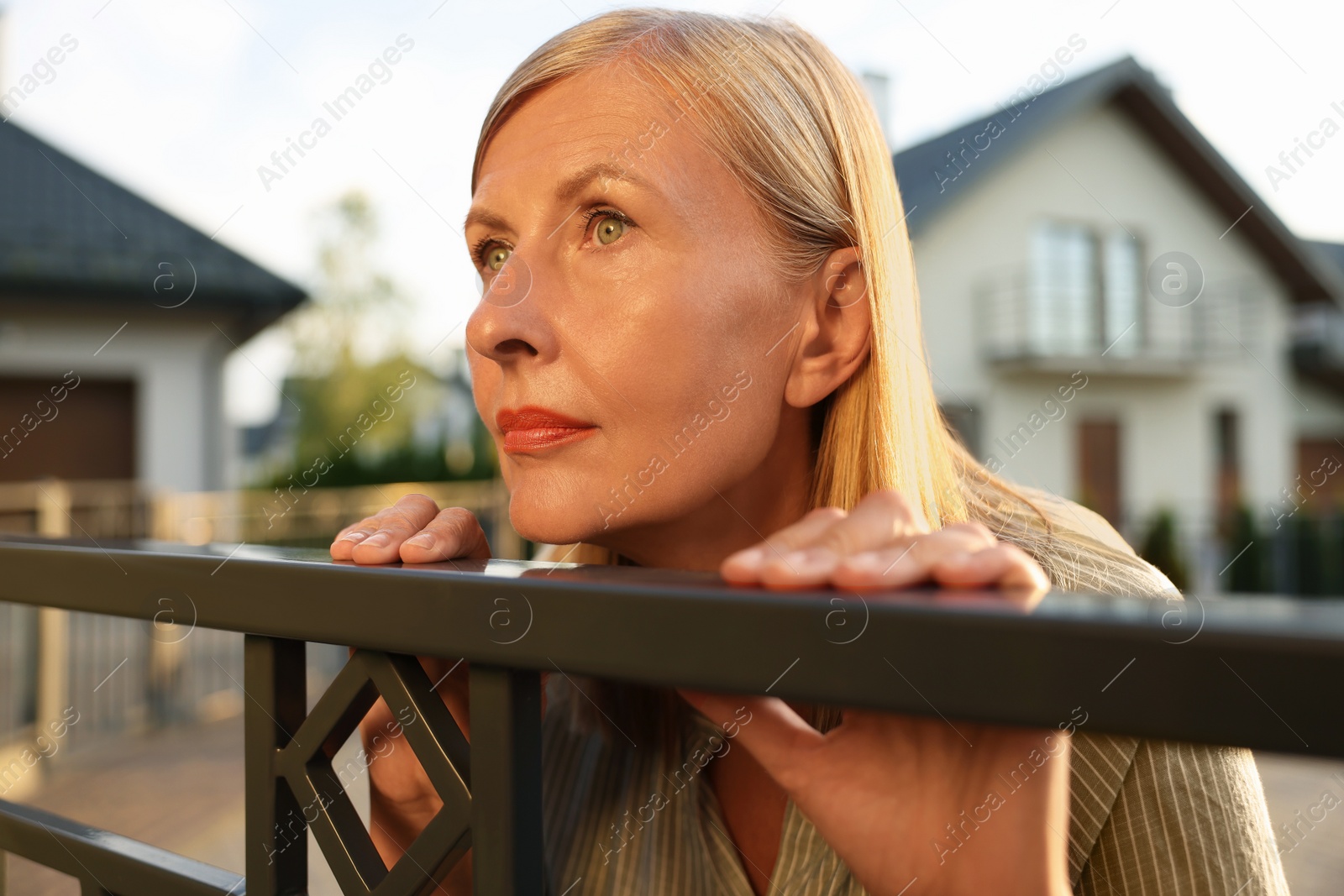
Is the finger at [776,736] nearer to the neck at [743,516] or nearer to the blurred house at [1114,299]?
the neck at [743,516]

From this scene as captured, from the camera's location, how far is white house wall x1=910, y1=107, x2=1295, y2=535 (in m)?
16.7

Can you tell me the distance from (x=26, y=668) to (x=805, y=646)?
775 centimetres


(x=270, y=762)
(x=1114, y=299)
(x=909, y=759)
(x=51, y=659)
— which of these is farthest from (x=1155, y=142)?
(x=270, y=762)

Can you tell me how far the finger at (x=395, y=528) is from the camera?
2.94 ft

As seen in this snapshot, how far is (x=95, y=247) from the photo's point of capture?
11.5 meters

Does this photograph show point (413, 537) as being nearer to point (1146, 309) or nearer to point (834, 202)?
point (834, 202)

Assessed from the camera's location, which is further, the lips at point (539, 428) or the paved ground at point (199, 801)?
the paved ground at point (199, 801)

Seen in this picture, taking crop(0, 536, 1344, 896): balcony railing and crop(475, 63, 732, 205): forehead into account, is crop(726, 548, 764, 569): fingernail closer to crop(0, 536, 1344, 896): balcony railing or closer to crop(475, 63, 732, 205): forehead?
crop(0, 536, 1344, 896): balcony railing

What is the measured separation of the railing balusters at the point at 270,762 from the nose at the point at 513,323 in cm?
44

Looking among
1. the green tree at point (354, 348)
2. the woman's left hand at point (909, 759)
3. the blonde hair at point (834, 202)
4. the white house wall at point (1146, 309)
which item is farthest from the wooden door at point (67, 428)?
the green tree at point (354, 348)

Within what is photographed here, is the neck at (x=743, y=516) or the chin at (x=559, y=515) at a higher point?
the chin at (x=559, y=515)

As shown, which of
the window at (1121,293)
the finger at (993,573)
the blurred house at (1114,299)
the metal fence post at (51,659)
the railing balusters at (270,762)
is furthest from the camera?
the window at (1121,293)

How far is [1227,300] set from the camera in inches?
768

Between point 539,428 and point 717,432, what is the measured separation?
0.24 m
